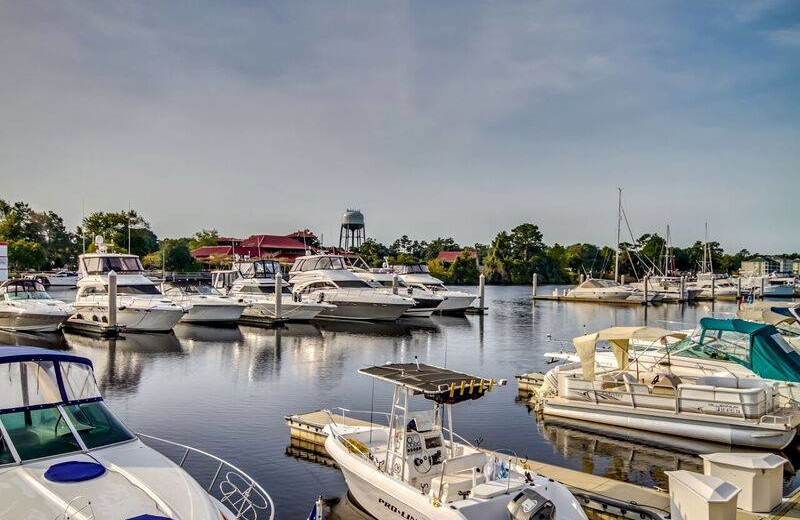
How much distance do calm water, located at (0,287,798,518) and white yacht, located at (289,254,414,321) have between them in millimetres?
1569

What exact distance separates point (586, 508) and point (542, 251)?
12798 cm

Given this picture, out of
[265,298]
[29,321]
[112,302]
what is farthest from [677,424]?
[29,321]

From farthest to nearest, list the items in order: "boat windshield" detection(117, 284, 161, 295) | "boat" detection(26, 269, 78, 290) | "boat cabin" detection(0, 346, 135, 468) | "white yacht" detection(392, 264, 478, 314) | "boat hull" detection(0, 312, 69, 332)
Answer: "boat" detection(26, 269, 78, 290)
"white yacht" detection(392, 264, 478, 314)
"boat windshield" detection(117, 284, 161, 295)
"boat hull" detection(0, 312, 69, 332)
"boat cabin" detection(0, 346, 135, 468)

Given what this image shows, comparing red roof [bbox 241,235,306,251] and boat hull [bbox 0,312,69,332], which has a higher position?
red roof [bbox 241,235,306,251]

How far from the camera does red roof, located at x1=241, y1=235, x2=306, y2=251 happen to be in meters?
111

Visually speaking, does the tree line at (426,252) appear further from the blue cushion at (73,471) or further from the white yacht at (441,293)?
the blue cushion at (73,471)

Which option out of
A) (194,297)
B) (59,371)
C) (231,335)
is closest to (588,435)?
(59,371)

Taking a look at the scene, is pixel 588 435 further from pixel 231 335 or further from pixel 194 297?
pixel 194 297

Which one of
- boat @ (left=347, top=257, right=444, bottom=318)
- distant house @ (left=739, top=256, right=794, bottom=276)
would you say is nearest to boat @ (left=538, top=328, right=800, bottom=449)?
boat @ (left=347, top=257, right=444, bottom=318)

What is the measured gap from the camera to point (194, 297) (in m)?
44.8

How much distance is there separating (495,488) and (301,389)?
1508 centimetres

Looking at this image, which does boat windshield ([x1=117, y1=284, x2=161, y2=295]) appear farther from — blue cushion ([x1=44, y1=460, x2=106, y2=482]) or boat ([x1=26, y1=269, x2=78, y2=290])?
boat ([x1=26, y1=269, x2=78, y2=290])

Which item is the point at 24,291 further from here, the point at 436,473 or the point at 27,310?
the point at 436,473

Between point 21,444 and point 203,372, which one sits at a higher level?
point 21,444
